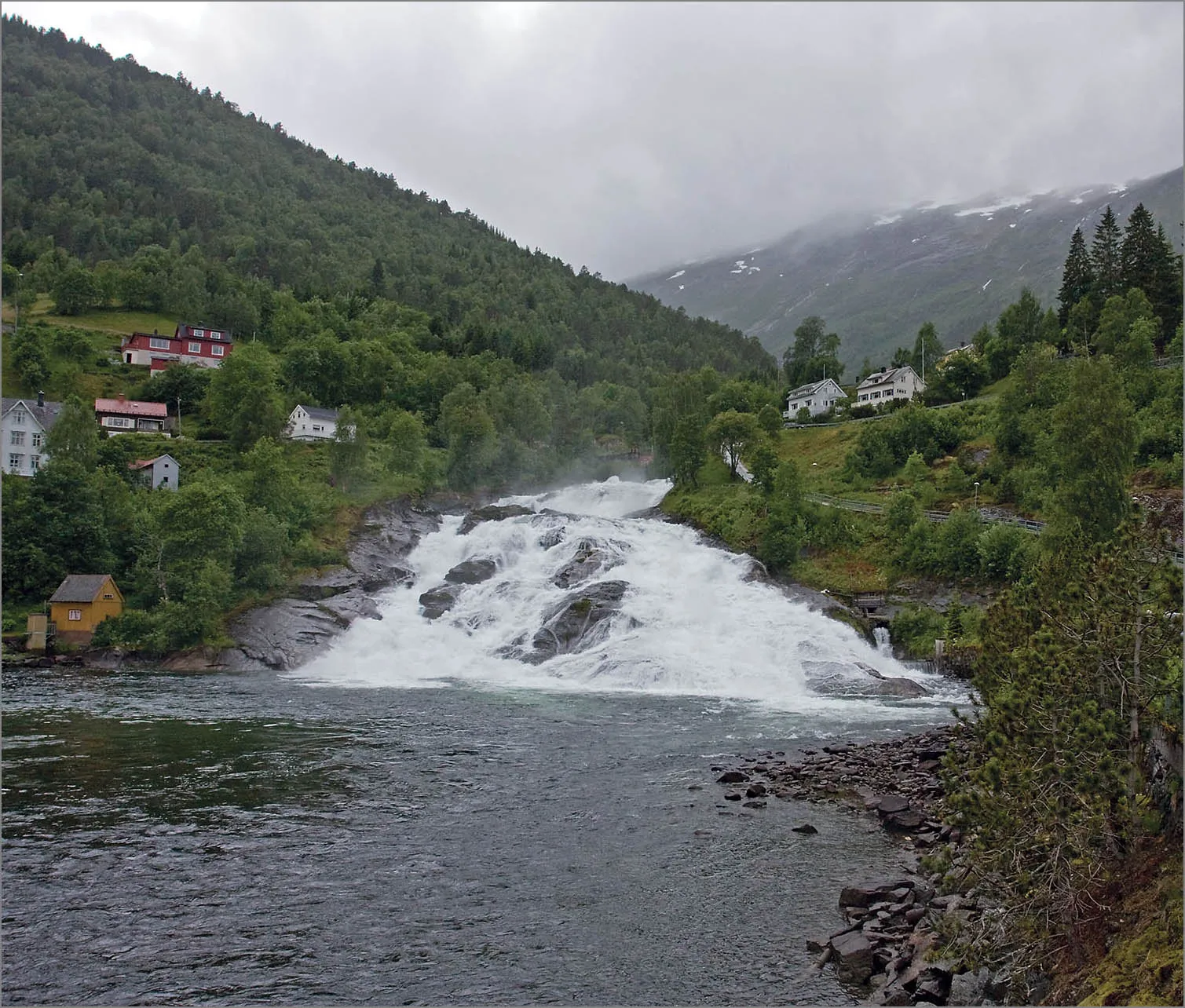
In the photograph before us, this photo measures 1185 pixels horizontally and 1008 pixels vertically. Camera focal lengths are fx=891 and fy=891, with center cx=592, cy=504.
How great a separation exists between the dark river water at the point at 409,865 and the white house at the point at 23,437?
2120 inches

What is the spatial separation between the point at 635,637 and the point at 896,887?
1231 inches

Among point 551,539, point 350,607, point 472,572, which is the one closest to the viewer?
point 350,607

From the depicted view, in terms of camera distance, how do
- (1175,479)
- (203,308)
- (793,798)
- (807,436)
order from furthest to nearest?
(203,308), (807,436), (1175,479), (793,798)

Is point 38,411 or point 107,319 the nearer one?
point 38,411

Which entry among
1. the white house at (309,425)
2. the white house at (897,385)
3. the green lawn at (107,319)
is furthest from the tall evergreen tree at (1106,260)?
the green lawn at (107,319)

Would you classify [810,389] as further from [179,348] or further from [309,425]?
[179,348]

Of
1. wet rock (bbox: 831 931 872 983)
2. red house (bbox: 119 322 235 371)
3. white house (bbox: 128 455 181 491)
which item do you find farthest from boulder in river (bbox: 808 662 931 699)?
red house (bbox: 119 322 235 371)

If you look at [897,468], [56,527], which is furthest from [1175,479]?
[56,527]

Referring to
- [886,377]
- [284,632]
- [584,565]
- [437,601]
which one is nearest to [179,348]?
[437,601]

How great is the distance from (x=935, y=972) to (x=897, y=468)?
6753 centimetres

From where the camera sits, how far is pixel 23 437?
78.9m

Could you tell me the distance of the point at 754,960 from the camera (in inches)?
580

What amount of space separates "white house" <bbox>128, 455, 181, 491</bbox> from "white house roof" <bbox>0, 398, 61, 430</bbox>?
862 centimetres

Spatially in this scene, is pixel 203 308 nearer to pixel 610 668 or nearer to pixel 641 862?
pixel 610 668
